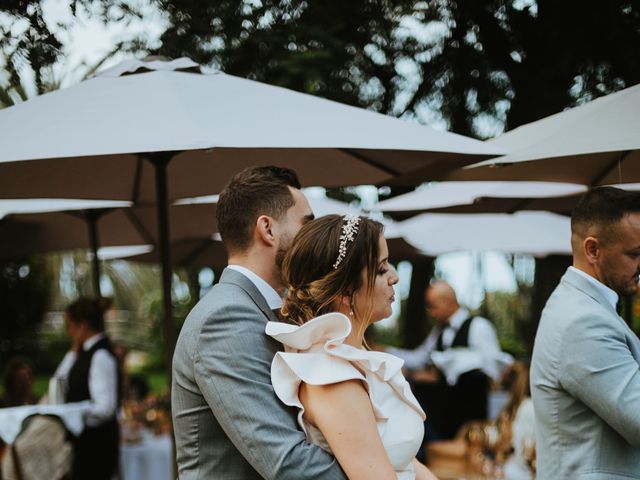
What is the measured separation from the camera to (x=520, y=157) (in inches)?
139

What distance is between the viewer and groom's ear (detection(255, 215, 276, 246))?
8.14 feet

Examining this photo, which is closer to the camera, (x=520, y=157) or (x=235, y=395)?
(x=235, y=395)

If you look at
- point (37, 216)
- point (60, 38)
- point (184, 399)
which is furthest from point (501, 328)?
point (184, 399)

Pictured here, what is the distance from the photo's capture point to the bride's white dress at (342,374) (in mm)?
2158

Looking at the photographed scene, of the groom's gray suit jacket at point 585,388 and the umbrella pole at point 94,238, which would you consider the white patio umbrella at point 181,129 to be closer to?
the groom's gray suit jacket at point 585,388

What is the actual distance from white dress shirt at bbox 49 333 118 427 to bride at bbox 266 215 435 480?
414 centimetres

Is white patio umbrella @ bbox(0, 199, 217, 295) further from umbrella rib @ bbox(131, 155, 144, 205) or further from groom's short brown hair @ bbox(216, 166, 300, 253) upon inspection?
groom's short brown hair @ bbox(216, 166, 300, 253)

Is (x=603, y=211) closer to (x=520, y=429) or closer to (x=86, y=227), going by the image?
(x=520, y=429)

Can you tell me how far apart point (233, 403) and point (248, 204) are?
2.04 feet

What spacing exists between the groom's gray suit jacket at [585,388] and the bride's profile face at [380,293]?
86 centimetres

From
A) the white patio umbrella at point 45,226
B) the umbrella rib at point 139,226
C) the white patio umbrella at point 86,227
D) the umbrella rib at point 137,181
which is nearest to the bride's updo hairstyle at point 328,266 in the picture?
the umbrella rib at point 137,181

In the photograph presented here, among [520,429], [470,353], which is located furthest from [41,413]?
[470,353]

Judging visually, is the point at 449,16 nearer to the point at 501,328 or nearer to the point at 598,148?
the point at 598,148

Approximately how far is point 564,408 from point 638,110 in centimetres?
127
